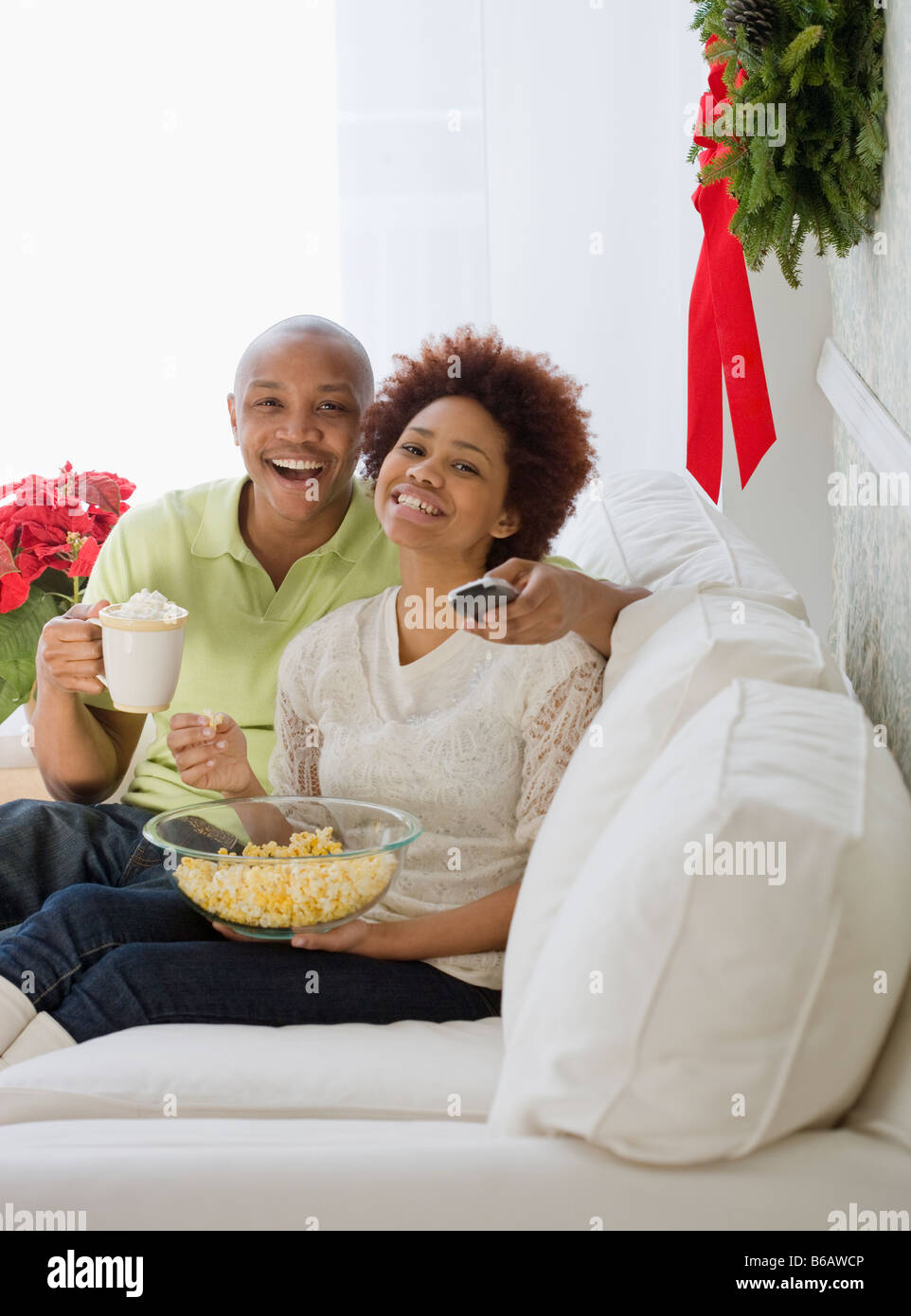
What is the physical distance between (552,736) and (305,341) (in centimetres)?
75

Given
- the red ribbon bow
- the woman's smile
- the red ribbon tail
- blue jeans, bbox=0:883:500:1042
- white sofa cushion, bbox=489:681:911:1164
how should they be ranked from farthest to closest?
the red ribbon tail < the red ribbon bow < the woman's smile < blue jeans, bbox=0:883:500:1042 < white sofa cushion, bbox=489:681:911:1164

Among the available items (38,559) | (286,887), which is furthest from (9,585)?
(286,887)

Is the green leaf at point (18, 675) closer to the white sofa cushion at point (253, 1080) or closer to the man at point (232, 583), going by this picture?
the man at point (232, 583)

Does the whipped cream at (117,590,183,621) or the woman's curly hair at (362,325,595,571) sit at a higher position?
the woman's curly hair at (362,325,595,571)

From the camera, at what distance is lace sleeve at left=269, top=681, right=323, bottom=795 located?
5.57ft

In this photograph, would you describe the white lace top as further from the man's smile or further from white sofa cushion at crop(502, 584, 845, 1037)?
the man's smile

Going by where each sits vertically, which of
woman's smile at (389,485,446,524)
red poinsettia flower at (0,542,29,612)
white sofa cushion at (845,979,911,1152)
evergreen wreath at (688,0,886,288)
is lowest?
white sofa cushion at (845,979,911,1152)

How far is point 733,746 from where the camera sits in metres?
0.97

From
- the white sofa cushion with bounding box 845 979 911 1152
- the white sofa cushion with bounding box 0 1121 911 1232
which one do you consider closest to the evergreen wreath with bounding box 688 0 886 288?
the white sofa cushion with bounding box 845 979 911 1152

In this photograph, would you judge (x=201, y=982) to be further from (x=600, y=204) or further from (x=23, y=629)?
(x=600, y=204)

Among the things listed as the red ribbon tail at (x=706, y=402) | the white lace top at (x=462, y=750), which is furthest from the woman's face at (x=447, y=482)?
the red ribbon tail at (x=706, y=402)

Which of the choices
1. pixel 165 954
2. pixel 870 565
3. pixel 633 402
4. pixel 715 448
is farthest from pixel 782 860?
pixel 633 402

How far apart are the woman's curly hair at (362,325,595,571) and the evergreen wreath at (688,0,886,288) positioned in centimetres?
32

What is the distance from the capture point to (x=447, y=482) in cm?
163
